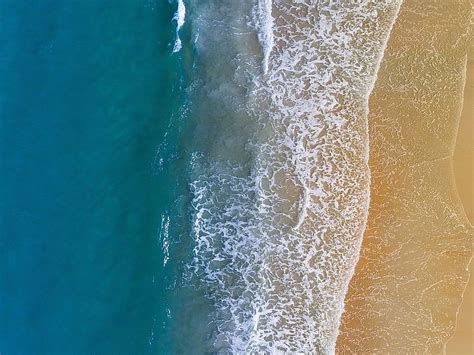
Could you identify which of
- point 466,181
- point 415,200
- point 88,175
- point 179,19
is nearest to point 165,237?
point 88,175

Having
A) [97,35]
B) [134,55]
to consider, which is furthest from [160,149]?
[97,35]

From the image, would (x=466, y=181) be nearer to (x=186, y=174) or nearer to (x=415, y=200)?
(x=415, y=200)

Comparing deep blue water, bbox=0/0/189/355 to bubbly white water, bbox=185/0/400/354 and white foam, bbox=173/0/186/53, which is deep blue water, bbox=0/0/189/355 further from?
bubbly white water, bbox=185/0/400/354

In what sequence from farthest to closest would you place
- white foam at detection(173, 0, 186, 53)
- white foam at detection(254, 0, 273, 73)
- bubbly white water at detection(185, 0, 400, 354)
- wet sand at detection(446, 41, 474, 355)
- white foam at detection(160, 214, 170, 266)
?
white foam at detection(173, 0, 186, 53), white foam at detection(254, 0, 273, 73), white foam at detection(160, 214, 170, 266), bubbly white water at detection(185, 0, 400, 354), wet sand at detection(446, 41, 474, 355)

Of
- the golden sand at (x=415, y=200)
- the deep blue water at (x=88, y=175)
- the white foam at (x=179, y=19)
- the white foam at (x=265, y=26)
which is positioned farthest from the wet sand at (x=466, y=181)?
the white foam at (x=179, y=19)

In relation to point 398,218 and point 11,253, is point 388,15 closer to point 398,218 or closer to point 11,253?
point 398,218

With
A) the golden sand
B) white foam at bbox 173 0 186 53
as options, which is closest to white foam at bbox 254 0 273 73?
white foam at bbox 173 0 186 53

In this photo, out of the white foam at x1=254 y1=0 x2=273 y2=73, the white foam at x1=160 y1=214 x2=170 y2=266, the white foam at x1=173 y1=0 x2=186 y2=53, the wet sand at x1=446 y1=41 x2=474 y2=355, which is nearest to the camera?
the wet sand at x1=446 y1=41 x2=474 y2=355

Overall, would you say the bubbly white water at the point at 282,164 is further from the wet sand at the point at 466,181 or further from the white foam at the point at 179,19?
the wet sand at the point at 466,181
